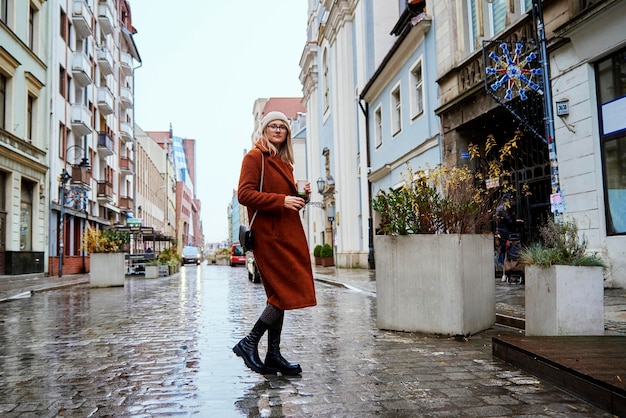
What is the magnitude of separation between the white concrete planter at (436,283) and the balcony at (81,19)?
2952 centimetres

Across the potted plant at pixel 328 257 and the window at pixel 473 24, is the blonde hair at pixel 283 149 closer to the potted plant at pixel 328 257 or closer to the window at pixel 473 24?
the window at pixel 473 24

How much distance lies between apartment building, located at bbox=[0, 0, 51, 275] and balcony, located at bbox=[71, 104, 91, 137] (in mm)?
4137

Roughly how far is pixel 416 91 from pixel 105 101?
2460 centimetres

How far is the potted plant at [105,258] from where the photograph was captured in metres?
16.4

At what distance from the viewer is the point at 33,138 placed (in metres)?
24.3

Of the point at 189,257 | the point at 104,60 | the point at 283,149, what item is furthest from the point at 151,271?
the point at 189,257

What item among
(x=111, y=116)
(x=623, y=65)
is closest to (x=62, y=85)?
(x=111, y=116)

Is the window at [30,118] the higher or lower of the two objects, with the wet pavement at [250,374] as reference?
higher

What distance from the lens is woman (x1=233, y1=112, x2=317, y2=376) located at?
13.6 feet

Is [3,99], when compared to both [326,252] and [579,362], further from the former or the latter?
[579,362]

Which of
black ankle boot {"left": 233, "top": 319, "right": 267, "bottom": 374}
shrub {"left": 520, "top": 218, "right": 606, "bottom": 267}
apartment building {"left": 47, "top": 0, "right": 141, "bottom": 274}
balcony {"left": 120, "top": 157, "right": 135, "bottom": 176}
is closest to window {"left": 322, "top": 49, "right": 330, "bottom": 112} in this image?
apartment building {"left": 47, "top": 0, "right": 141, "bottom": 274}

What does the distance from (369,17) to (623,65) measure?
17.9m

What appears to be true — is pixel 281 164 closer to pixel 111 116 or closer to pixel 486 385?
pixel 486 385

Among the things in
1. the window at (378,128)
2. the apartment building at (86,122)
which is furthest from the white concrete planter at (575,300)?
the apartment building at (86,122)
